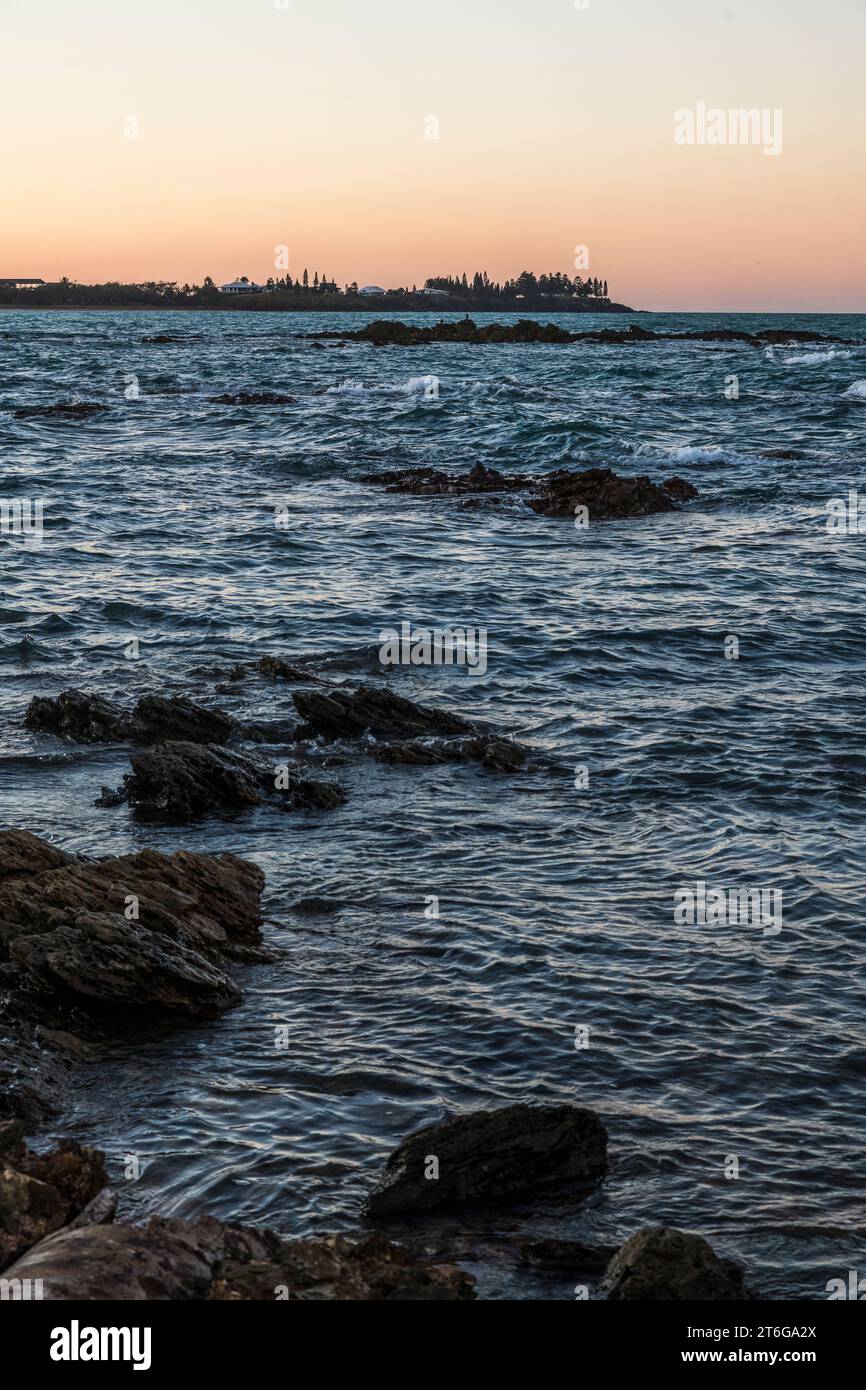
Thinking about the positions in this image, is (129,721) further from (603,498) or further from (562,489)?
(562,489)

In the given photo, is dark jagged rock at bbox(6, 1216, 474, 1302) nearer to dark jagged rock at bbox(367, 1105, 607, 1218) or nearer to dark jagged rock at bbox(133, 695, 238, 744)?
dark jagged rock at bbox(367, 1105, 607, 1218)

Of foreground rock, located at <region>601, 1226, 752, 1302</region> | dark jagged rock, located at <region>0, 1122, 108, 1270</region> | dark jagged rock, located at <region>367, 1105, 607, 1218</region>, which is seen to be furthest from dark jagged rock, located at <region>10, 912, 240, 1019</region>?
foreground rock, located at <region>601, 1226, 752, 1302</region>

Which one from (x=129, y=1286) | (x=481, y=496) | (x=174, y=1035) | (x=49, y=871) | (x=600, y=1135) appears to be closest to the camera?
(x=129, y=1286)

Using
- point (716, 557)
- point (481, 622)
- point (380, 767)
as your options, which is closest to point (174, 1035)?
point (380, 767)

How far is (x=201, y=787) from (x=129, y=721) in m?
2.56

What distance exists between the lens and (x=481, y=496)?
116ft

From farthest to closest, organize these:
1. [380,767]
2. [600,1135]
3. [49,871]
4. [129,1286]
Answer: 1. [380,767]
2. [49,871]
3. [600,1135]
4. [129,1286]

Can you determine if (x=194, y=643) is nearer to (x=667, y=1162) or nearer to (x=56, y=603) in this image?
(x=56, y=603)

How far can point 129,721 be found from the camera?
16172 mm

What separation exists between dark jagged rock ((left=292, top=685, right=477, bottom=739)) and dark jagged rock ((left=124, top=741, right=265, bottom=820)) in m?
2.12

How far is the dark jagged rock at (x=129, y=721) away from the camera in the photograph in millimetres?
15883

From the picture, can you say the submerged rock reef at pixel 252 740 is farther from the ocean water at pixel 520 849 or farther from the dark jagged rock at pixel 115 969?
the dark jagged rock at pixel 115 969

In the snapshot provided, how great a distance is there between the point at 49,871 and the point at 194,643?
404 inches
